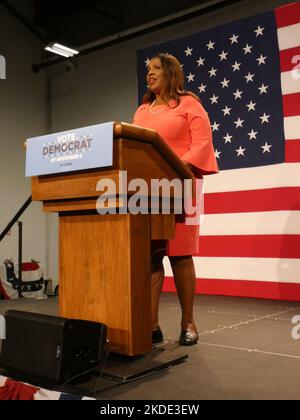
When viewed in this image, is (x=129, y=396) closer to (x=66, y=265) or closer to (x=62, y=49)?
(x=66, y=265)

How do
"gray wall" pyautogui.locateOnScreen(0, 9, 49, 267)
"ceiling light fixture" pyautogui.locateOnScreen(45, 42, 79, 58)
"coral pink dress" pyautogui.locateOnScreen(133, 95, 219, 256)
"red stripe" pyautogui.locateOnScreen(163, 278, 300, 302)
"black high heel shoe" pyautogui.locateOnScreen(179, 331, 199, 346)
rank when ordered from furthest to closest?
"gray wall" pyautogui.locateOnScreen(0, 9, 49, 267) → "ceiling light fixture" pyautogui.locateOnScreen(45, 42, 79, 58) → "red stripe" pyautogui.locateOnScreen(163, 278, 300, 302) → "black high heel shoe" pyautogui.locateOnScreen(179, 331, 199, 346) → "coral pink dress" pyautogui.locateOnScreen(133, 95, 219, 256)

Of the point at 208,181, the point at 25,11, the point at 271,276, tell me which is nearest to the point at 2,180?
the point at 25,11

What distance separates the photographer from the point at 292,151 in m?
3.55

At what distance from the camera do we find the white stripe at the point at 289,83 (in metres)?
3.54

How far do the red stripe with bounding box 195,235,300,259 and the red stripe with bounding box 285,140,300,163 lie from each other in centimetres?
58

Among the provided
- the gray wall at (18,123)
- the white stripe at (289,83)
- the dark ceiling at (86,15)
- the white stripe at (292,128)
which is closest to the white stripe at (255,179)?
the white stripe at (292,128)

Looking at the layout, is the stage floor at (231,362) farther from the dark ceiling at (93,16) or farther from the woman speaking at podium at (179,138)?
the dark ceiling at (93,16)

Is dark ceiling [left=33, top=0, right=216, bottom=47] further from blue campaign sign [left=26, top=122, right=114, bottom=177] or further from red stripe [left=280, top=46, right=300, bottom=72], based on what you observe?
blue campaign sign [left=26, top=122, right=114, bottom=177]

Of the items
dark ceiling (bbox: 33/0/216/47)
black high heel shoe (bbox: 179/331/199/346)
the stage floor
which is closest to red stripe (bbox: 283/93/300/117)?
the stage floor

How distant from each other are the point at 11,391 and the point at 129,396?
33cm

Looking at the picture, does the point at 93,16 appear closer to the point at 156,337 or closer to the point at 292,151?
the point at 292,151

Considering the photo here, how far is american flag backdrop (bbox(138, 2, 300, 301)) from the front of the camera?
3.56m

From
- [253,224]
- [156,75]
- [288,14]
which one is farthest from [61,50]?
[156,75]

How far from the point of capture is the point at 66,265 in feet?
5.17
